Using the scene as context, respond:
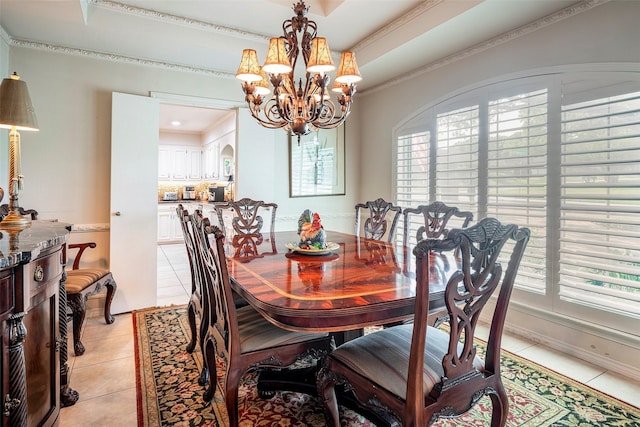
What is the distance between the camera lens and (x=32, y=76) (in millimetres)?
3172

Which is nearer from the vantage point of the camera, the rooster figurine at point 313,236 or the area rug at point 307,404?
the area rug at point 307,404

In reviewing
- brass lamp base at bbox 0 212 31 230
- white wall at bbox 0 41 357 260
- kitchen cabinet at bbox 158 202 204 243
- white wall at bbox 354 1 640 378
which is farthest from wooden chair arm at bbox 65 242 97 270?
kitchen cabinet at bbox 158 202 204 243

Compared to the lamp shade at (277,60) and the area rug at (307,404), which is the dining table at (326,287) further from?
the lamp shade at (277,60)

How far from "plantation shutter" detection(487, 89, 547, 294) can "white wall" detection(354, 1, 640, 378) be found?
9.9 inches

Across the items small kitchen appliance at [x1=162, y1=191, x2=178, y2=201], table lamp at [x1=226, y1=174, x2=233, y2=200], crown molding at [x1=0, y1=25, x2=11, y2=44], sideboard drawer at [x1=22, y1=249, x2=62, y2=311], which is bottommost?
sideboard drawer at [x1=22, y1=249, x2=62, y2=311]

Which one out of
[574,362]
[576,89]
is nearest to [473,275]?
[574,362]

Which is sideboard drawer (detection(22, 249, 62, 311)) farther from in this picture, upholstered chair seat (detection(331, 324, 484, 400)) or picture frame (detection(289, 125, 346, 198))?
picture frame (detection(289, 125, 346, 198))

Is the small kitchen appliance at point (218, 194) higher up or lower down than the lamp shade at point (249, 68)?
lower down

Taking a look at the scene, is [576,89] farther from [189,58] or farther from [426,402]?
[189,58]

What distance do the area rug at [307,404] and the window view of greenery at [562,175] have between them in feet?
2.27

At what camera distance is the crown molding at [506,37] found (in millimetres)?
2482

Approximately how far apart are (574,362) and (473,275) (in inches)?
76.5

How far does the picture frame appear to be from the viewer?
4.51m

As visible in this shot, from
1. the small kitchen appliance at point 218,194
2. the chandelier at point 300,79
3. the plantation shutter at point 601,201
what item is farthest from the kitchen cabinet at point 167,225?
the plantation shutter at point 601,201
